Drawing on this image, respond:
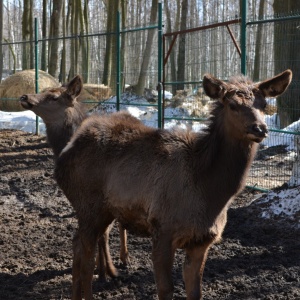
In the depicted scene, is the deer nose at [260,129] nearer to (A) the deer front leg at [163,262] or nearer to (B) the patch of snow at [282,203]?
(A) the deer front leg at [163,262]

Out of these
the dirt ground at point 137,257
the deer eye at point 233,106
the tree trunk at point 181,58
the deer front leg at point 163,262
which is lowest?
the dirt ground at point 137,257

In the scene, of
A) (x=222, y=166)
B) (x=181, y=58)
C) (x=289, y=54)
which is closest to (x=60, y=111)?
(x=222, y=166)

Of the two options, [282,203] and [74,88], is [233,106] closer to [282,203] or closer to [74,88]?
[74,88]

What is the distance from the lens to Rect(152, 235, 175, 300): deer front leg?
15.1 ft

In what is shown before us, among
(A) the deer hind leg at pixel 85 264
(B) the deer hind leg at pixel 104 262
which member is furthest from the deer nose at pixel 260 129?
(B) the deer hind leg at pixel 104 262

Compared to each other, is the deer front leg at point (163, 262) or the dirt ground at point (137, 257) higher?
the deer front leg at point (163, 262)

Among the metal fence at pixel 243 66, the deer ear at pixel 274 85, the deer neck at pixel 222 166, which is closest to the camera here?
the deer neck at pixel 222 166

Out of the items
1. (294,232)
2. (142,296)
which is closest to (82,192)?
(142,296)

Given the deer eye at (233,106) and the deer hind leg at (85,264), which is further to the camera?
the deer hind leg at (85,264)

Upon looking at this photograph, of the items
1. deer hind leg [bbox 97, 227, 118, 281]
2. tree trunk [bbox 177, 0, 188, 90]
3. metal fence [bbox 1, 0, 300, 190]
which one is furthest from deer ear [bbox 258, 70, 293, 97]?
tree trunk [bbox 177, 0, 188, 90]

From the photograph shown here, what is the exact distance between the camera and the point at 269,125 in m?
11.0

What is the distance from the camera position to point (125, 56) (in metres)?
14.4

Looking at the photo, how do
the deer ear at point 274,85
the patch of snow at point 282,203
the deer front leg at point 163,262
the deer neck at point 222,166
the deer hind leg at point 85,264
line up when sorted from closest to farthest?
the deer front leg at point 163,262
the deer neck at point 222,166
the deer ear at point 274,85
the deer hind leg at point 85,264
the patch of snow at point 282,203

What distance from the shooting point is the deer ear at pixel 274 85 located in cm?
487
